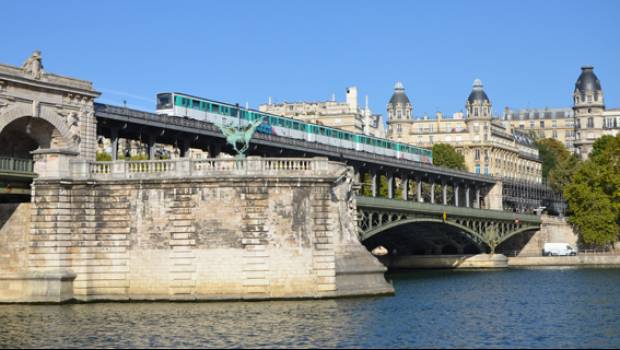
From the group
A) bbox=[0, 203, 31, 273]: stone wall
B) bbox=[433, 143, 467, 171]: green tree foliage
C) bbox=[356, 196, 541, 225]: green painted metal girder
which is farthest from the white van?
bbox=[0, 203, 31, 273]: stone wall

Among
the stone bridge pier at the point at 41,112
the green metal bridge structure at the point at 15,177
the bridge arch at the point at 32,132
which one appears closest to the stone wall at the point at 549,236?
the stone bridge pier at the point at 41,112

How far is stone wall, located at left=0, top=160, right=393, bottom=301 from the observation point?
53.5 meters

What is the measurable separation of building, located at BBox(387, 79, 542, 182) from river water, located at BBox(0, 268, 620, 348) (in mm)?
121283

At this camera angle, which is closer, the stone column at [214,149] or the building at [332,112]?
the stone column at [214,149]

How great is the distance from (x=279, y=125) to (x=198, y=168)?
48301 mm

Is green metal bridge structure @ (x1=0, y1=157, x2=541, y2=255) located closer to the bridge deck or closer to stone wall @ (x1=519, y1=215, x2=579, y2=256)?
stone wall @ (x1=519, y1=215, x2=579, y2=256)

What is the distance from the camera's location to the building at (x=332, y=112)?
184 m

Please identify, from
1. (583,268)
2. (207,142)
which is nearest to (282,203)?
(207,142)

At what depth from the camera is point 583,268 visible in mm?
111500

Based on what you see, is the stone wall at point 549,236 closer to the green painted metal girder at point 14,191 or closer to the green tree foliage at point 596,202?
the green tree foliage at point 596,202

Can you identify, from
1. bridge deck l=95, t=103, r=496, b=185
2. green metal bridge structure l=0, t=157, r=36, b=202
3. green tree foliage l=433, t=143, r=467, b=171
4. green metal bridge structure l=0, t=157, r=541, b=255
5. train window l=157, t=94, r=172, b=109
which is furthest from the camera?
green tree foliage l=433, t=143, r=467, b=171

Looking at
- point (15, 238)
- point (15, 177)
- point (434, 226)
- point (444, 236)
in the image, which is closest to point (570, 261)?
point (444, 236)

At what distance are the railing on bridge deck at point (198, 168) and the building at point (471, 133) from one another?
130477 mm

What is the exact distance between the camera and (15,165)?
5691cm
